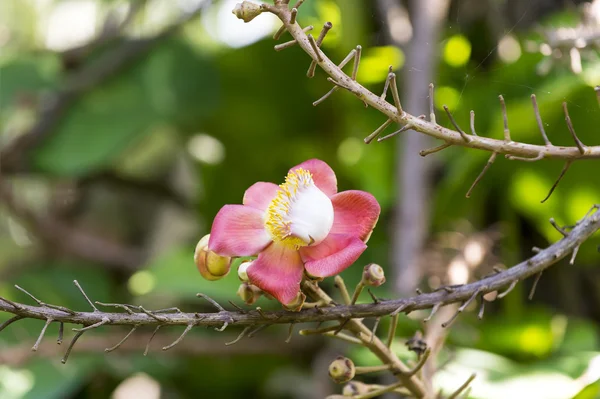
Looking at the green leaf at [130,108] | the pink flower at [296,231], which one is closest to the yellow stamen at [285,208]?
the pink flower at [296,231]

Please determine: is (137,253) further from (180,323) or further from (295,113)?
(180,323)

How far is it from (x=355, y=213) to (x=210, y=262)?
59 millimetres

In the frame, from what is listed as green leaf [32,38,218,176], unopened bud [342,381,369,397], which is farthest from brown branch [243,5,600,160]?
green leaf [32,38,218,176]

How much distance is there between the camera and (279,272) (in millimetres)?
237

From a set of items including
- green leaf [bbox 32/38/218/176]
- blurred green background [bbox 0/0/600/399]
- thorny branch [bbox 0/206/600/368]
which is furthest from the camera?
green leaf [bbox 32/38/218/176]

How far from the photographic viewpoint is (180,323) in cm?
22

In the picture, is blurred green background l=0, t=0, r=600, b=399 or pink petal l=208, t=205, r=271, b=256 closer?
pink petal l=208, t=205, r=271, b=256

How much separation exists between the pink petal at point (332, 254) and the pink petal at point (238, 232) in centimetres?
2

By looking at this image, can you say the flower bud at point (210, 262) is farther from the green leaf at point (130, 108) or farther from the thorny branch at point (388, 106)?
the green leaf at point (130, 108)

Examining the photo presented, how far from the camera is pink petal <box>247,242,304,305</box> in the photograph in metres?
0.23

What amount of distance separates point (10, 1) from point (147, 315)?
1534 mm

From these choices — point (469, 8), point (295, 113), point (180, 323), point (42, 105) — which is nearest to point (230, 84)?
point (295, 113)

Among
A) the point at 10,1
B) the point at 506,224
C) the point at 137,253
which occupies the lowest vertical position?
the point at 137,253

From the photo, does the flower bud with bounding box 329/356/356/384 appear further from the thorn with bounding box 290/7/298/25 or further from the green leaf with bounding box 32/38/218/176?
the green leaf with bounding box 32/38/218/176
